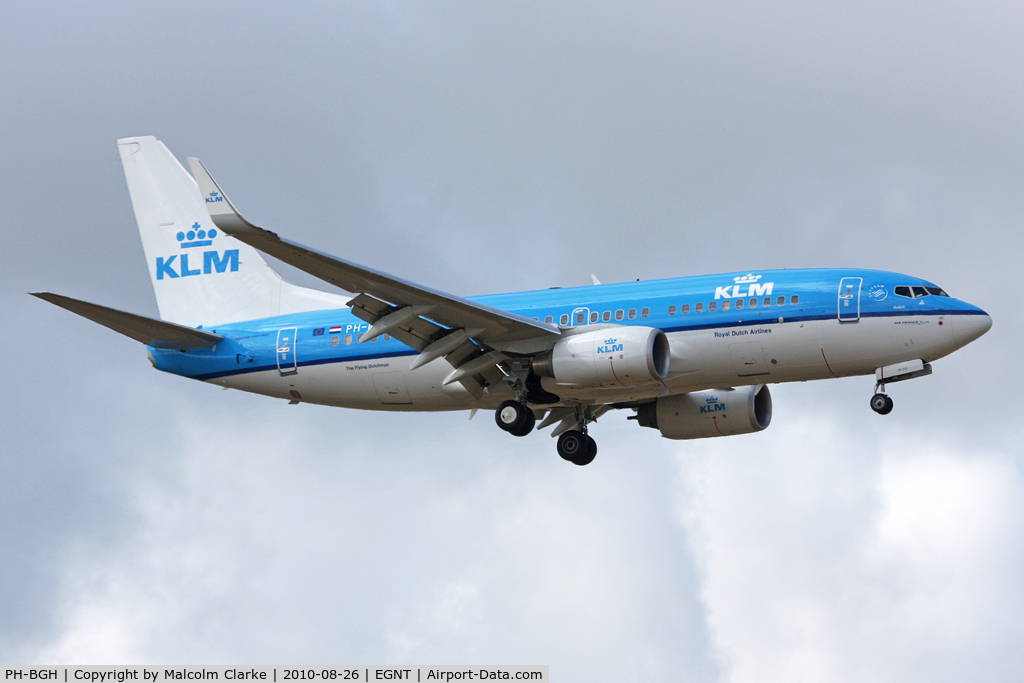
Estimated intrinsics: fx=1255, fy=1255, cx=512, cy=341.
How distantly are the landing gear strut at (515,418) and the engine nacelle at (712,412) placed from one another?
6031 millimetres

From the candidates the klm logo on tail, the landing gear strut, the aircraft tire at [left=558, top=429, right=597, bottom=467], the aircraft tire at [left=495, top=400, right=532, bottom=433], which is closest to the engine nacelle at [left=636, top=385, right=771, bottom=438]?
the aircraft tire at [left=558, top=429, right=597, bottom=467]

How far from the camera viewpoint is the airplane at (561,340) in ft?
108

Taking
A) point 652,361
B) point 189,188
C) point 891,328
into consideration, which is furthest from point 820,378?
point 189,188

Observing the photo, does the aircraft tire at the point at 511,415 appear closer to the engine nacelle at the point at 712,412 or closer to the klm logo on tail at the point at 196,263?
the engine nacelle at the point at 712,412

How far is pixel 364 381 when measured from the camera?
124 ft

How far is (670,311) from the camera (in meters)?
34.6

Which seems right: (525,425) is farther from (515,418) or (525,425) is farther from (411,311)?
(411,311)

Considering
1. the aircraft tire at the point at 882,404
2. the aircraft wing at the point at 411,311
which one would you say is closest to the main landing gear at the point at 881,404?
the aircraft tire at the point at 882,404

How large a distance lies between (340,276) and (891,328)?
47.5 feet

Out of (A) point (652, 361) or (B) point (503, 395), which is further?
(B) point (503, 395)

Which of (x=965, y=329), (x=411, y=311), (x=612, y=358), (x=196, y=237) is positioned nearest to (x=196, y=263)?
(x=196, y=237)

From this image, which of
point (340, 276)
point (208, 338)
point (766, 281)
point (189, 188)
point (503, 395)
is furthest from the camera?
point (189, 188)

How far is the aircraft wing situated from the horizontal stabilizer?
687 centimetres

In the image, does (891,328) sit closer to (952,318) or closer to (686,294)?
(952,318)
